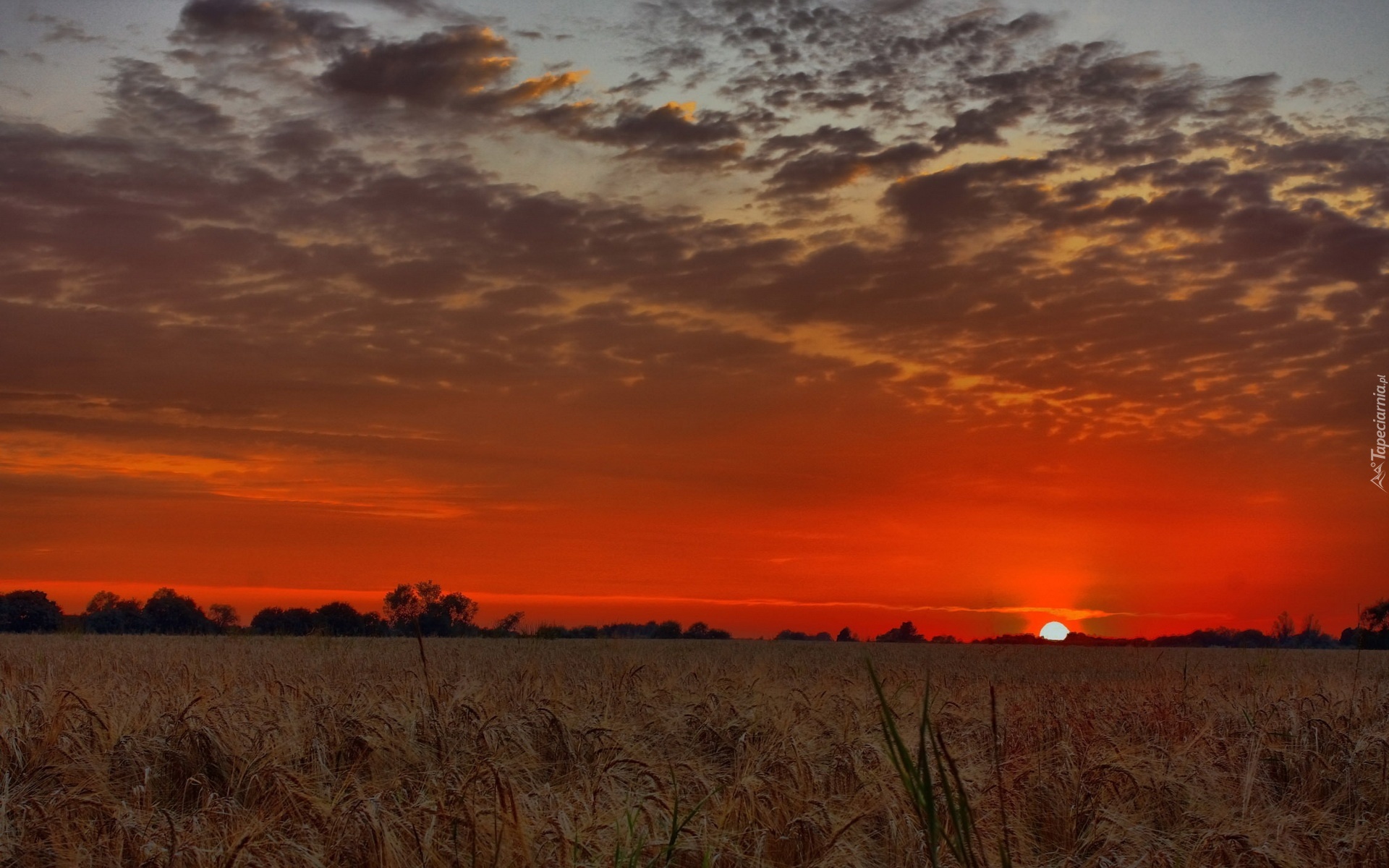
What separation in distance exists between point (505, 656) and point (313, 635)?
400 inches

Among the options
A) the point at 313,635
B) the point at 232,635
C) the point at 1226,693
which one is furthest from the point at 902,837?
the point at 232,635

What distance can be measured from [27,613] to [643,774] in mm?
64448

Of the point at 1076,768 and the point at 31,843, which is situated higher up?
the point at 1076,768

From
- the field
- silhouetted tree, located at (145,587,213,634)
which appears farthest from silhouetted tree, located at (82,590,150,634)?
the field

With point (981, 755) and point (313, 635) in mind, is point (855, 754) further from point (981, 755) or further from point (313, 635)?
point (313, 635)

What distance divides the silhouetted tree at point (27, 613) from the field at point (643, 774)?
5185 cm

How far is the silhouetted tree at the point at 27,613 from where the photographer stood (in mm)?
57312

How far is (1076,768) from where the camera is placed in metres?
6.95

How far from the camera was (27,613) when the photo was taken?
191 ft

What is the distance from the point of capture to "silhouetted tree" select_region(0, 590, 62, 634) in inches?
2256

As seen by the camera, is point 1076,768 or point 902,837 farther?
point 1076,768

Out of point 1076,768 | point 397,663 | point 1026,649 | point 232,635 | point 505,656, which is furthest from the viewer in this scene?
point 1026,649

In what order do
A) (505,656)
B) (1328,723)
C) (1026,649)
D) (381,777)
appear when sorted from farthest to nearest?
(1026,649) → (505,656) → (1328,723) → (381,777)

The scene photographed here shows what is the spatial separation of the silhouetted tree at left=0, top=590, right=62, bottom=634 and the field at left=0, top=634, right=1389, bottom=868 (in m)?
51.9
